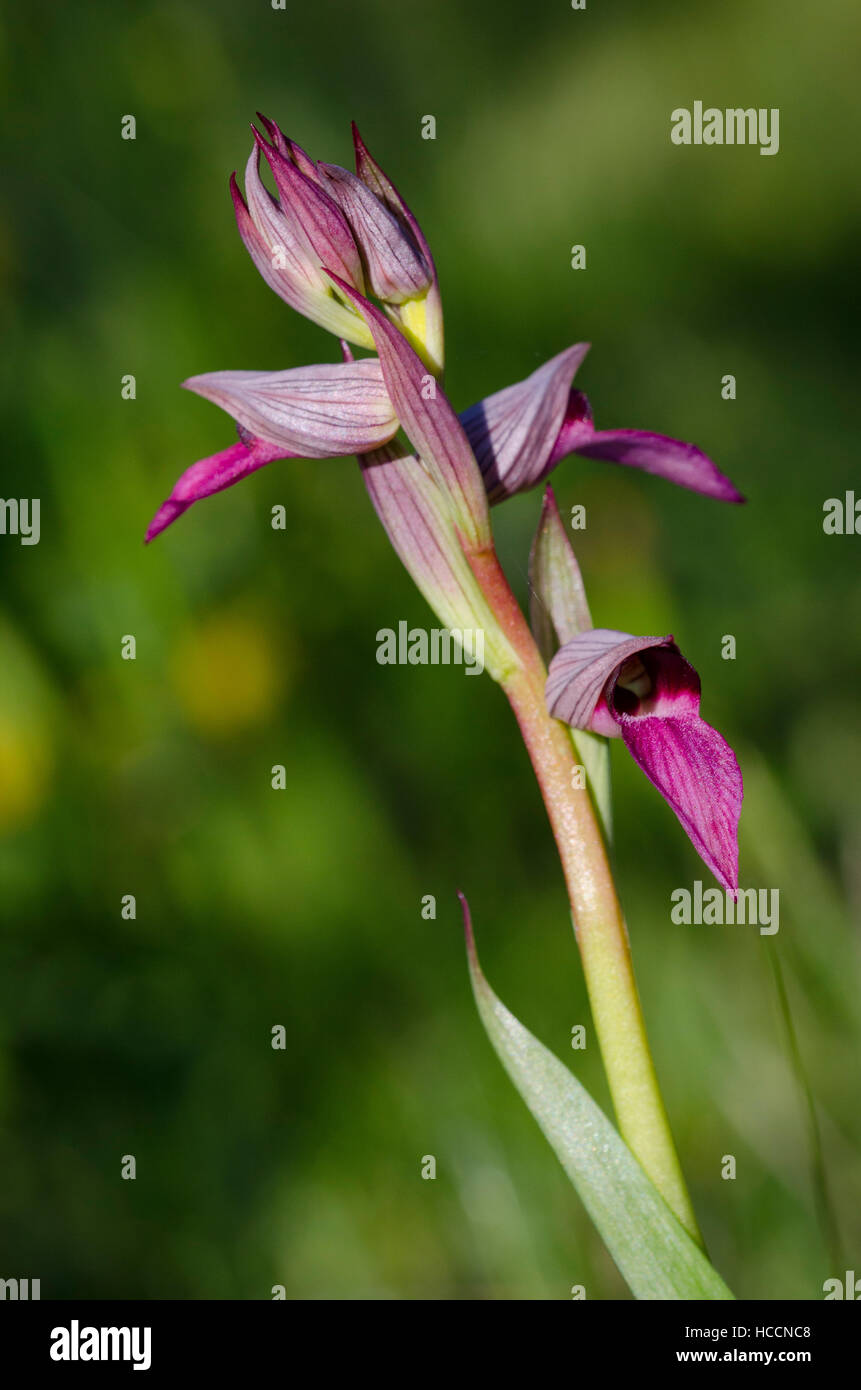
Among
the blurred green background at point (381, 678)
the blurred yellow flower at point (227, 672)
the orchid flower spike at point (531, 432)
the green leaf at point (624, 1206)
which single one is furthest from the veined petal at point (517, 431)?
the blurred yellow flower at point (227, 672)

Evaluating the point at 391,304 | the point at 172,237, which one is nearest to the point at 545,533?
the point at 391,304

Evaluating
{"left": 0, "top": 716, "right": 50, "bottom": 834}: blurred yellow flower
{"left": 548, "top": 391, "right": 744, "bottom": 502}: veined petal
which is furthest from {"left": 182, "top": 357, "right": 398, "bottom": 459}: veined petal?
{"left": 0, "top": 716, "right": 50, "bottom": 834}: blurred yellow flower

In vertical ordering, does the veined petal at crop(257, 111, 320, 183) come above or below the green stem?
above

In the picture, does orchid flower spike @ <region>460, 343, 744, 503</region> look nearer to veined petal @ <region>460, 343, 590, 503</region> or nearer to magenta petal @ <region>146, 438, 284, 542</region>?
veined petal @ <region>460, 343, 590, 503</region>

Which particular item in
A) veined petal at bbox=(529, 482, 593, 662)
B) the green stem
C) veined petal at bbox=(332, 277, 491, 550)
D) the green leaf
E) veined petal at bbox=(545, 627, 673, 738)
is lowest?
the green leaf

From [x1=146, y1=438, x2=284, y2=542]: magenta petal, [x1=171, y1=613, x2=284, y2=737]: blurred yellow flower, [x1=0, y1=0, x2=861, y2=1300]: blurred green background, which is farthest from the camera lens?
[x1=171, y1=613, x2=284, y2=737]: blurred yellow flower

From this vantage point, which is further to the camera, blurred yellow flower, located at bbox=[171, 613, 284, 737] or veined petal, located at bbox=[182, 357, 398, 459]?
blurred yellow flower, located at bbox=[171, 613, 284, 737]

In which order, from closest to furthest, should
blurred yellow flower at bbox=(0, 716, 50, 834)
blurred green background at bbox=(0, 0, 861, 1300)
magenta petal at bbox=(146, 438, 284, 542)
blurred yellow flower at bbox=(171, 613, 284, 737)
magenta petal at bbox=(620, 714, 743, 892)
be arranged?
1. magenta petal at bbox=(620, 714, 743, 892)
2. magenta petal at bbox=(146, 438, 284, 542)
3. blurred green background at bbox=(0, 0, 861, 1300)
4. blurred yellow flower at bbox=(0, 716, 50, 834)
5. blurred yellow flower at bbox=(171, 613, 284, 737)

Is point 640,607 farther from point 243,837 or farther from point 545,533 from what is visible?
point 545,533

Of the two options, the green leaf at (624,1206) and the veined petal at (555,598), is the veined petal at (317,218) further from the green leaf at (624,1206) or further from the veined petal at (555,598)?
the green leaf at (624,1206)
